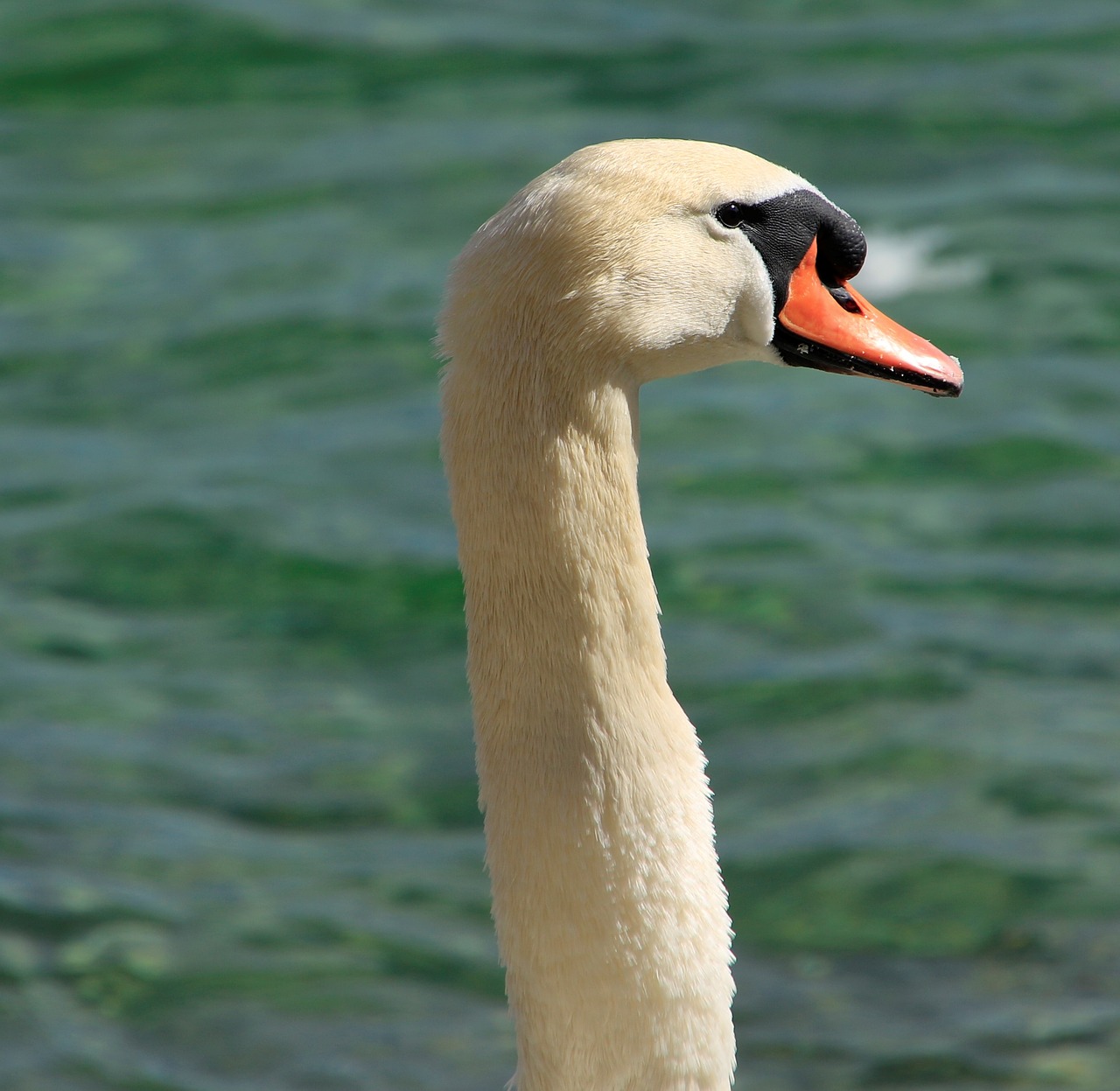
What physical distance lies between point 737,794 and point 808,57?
6509 mm

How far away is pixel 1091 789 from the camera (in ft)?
20.4

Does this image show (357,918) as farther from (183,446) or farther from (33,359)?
(33,359)

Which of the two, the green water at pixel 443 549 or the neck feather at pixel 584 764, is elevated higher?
the green water at pixel 443 549

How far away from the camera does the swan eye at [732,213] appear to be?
10.8 ft

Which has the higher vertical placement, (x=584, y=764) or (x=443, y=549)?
(x=443, y=549)

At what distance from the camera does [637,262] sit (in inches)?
125

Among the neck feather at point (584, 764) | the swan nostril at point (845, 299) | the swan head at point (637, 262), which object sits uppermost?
the swan nostril at point (845, 299)

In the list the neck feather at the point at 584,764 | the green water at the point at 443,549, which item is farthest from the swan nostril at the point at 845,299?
the green water at the point at 443,549

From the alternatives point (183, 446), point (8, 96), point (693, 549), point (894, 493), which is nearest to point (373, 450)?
point (183, 446)

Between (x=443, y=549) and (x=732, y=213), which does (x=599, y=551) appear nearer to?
(x=732, y=213)

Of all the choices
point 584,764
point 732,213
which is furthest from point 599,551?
point 732,213

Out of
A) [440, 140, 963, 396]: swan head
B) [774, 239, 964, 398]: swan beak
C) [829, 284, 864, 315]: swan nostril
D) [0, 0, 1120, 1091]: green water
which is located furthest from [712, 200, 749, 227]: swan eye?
[0, 0, 1120, 1091]: green water

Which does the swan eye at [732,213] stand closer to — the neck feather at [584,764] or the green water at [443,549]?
the neck feather at [584,764]

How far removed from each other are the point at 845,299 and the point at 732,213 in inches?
13.9
